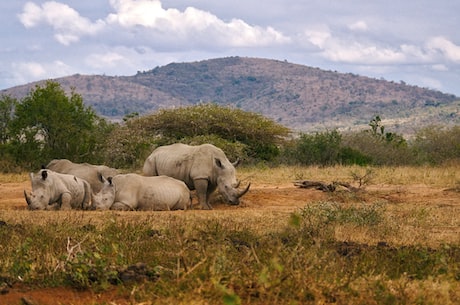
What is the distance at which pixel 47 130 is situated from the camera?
2378 cm

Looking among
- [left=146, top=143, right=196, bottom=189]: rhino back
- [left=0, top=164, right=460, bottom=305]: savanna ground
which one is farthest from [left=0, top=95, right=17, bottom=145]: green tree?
[left=146, top=143, right=196, bottom=189]: rhino back

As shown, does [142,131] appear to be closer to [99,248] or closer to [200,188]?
[200,188]

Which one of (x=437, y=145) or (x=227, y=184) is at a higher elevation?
(x=437, y=145)

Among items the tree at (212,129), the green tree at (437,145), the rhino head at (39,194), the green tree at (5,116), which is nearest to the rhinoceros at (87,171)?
the rhino head at (39,194)

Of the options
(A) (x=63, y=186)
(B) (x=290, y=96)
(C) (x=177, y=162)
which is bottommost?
(A) (x=63, y=186)

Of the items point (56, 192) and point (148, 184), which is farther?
point (148, 184)

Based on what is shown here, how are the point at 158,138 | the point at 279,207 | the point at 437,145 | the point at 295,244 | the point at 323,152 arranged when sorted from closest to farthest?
the point at 295,244
the point at 279,207
the point at 158,138
the point at 323,152
the point at 437,145

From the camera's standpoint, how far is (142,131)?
93.7 feet

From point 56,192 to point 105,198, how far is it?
901mm

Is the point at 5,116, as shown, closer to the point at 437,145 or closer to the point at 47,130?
the point at 47,130

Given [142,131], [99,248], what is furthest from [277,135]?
[99,248]

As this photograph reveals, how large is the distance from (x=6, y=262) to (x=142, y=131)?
2132 centimetres

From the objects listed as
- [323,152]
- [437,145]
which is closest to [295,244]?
[323,152]

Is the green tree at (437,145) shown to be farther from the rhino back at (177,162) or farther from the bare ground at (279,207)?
the rhino back at (177,162)
